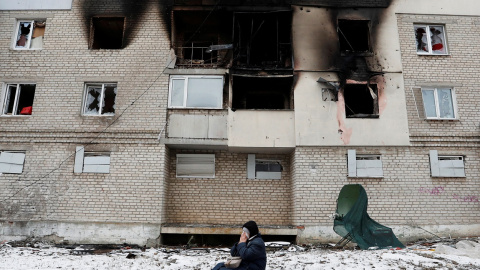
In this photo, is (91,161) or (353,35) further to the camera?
(353,35)

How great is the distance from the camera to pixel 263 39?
1286 cm

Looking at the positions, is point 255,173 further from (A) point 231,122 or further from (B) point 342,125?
(B) point 342,125

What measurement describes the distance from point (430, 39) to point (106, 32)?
468 inches

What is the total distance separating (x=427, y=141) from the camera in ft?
36.1

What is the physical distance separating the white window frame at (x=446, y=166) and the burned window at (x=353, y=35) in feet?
14.4

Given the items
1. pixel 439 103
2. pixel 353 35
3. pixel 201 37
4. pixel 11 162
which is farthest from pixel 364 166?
pixel 11 162

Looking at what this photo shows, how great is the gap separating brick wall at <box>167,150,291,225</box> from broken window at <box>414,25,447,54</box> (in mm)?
6505

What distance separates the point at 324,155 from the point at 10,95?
10.9 meters

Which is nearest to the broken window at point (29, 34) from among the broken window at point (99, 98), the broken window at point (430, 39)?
the broken window at point (99, 98)

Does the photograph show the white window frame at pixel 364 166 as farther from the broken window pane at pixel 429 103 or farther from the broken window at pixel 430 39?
the broken window at pixel 430 39

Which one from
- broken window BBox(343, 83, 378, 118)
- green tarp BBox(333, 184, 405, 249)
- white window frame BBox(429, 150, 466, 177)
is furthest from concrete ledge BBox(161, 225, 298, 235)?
white window frame BBox(429, 150, 466, 177)

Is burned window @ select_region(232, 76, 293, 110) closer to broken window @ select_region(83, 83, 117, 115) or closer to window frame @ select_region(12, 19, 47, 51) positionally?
broken window @ select_region(83, 83, 117, 115)

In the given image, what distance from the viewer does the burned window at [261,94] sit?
1223 cm

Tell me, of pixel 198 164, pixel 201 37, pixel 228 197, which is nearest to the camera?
pixel 228 197
